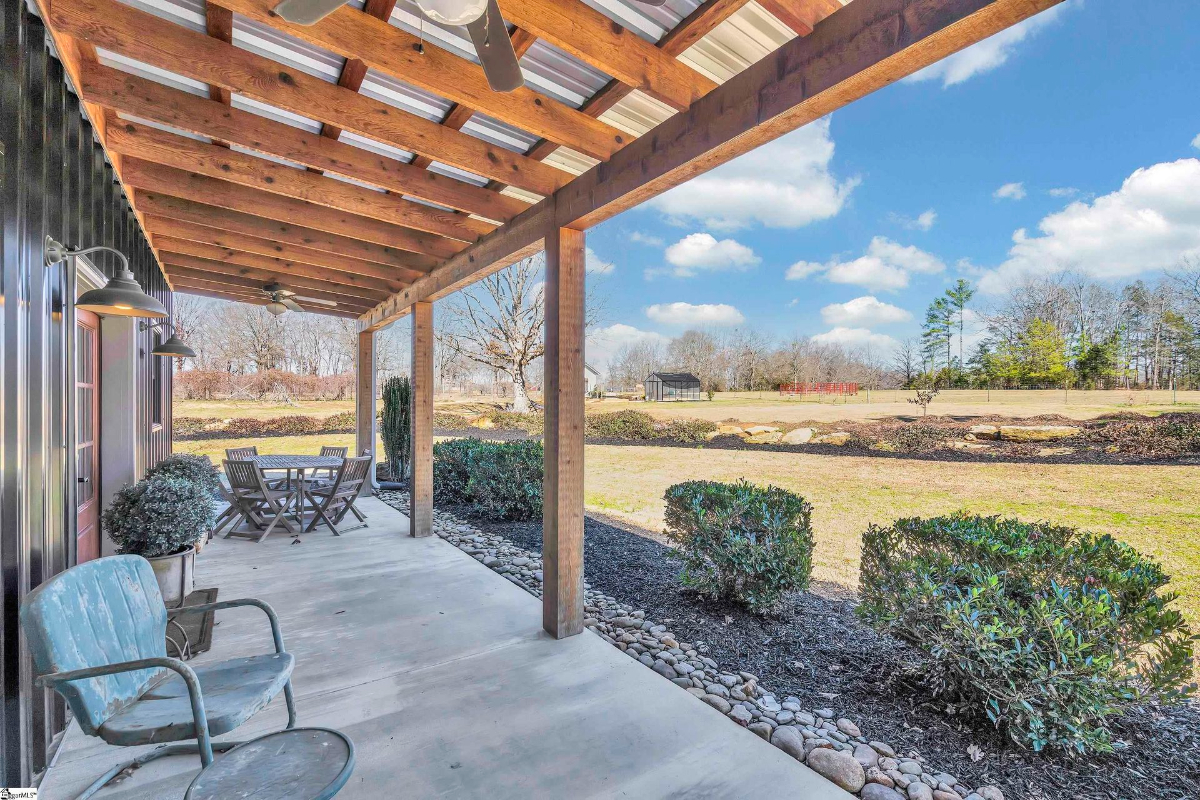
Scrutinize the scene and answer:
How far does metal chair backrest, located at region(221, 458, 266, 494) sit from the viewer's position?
4.90 metres

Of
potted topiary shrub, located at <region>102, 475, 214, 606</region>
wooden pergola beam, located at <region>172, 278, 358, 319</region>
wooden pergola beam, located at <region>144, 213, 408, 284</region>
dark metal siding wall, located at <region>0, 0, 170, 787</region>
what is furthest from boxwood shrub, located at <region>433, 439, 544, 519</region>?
dark metal siding wall, located at <region>0, 0, 170, 787</region>

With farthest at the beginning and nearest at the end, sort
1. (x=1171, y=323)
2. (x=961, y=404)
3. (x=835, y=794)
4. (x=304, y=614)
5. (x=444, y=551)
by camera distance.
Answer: (x=961, y=404), (x=444, y=551), (x=1171, y=323), (x=304, y=614), (x=835, y=794)

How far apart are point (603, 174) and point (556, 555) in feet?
7.12

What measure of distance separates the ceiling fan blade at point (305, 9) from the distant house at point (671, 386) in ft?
36.0

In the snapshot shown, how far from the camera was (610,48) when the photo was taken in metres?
1.78

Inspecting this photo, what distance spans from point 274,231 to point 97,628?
3108 millimetres

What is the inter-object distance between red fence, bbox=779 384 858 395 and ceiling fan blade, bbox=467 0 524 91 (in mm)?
8031

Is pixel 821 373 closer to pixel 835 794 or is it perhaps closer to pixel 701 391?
pixel 701 391

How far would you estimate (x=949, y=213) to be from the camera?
22.7ft

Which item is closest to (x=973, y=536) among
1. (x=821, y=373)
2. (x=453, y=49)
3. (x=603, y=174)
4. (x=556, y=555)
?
(x=556, y=555)

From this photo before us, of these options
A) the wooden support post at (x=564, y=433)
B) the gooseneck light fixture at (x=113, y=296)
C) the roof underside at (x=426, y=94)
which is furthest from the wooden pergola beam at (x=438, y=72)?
the gooseneck light fixture at (x=113, y=296)

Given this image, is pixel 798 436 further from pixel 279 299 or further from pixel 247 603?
pixel 247 603

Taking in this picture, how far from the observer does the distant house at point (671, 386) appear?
1209 cm

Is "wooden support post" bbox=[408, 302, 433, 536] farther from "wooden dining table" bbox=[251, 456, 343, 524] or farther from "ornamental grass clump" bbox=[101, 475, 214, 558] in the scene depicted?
"ornamental grass clump" bbox=[101, 475, 214, 558]
